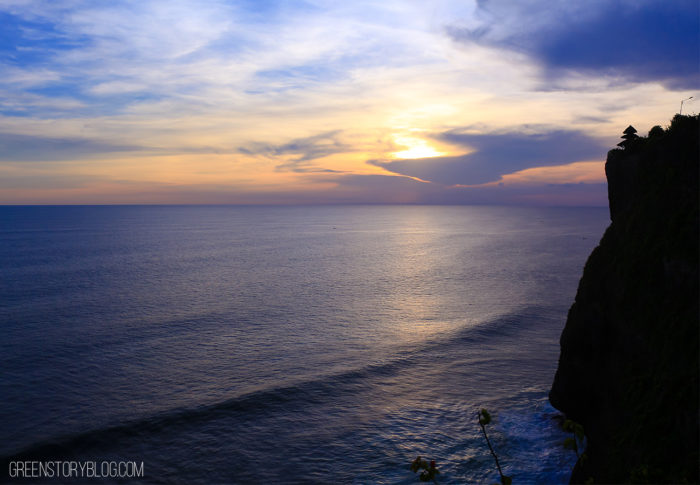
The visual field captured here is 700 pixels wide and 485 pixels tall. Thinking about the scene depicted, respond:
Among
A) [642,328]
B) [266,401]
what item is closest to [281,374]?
[266,401]

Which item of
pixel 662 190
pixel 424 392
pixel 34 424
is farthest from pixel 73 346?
pixel 662 190

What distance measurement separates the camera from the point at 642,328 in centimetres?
1639

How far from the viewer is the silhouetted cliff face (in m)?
13.2

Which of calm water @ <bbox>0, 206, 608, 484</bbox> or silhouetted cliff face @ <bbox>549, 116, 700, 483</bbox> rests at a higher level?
silhouetted cliff face @ <bbox>549, 116, 700, 483</bbox>

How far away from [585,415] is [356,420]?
12726 mm

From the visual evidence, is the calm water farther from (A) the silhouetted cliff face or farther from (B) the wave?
(A) the silhouetted cliff face

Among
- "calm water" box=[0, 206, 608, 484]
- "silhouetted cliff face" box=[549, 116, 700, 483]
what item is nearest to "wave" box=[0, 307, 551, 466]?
"calm water" box=[0, 206, 608, 484]

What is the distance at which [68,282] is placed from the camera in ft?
214

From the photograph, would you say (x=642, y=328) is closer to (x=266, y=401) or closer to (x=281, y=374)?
(x=266, y=401)

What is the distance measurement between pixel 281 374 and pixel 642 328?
24.5 metres

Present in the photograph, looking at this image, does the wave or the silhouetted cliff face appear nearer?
the silhouetted cliff face

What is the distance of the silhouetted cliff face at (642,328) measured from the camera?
13211mm

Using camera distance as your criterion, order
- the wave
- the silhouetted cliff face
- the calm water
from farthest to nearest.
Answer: the wave → the calm water → the silhouetted cliff face

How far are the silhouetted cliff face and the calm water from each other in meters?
5.35
